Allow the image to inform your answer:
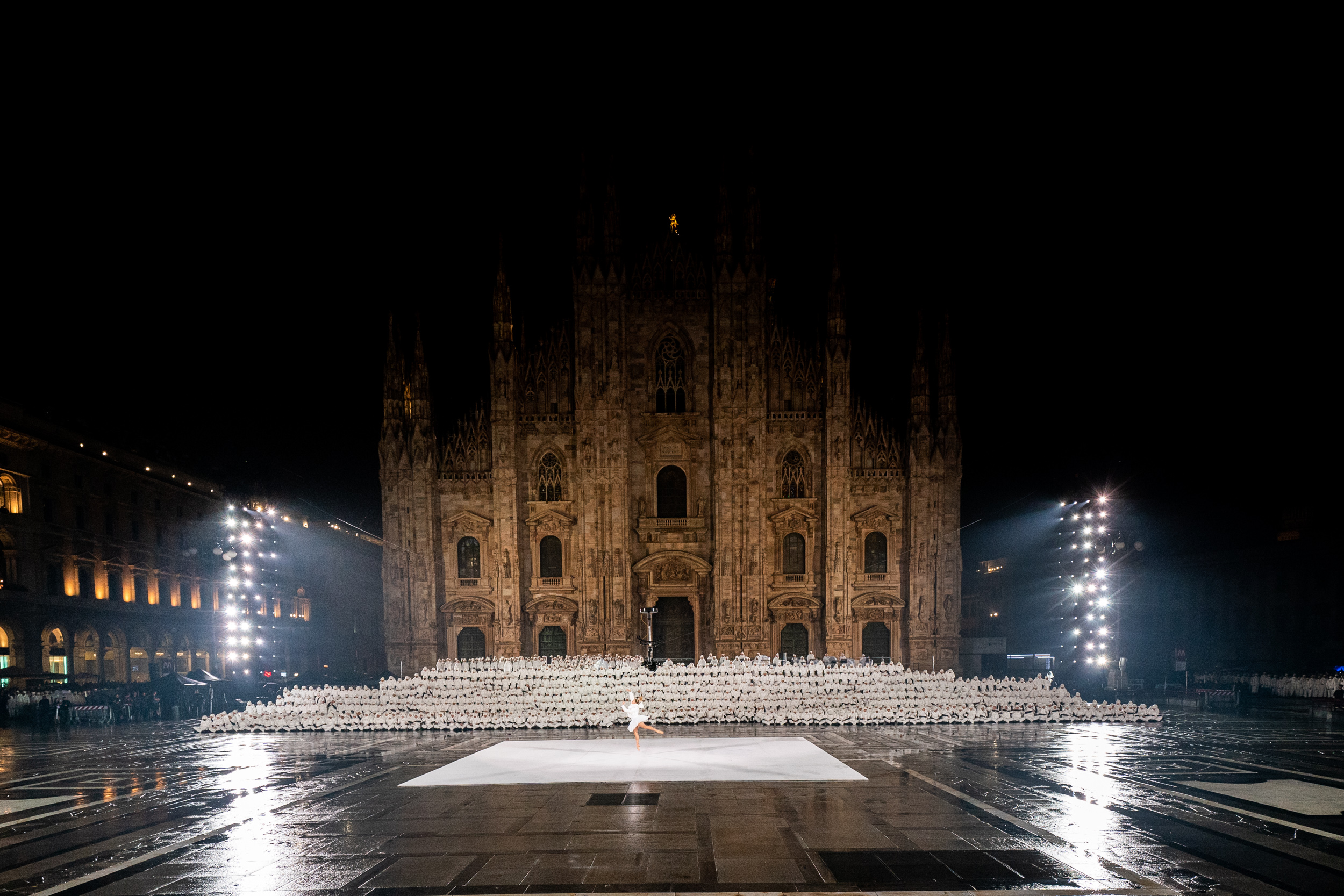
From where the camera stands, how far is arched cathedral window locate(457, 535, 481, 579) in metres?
44.0

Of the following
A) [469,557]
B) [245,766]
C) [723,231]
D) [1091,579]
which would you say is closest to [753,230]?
[723,231]

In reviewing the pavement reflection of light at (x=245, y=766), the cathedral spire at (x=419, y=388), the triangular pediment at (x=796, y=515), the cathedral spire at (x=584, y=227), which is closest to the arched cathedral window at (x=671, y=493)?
the triangular pediment at (x=796, y=515)

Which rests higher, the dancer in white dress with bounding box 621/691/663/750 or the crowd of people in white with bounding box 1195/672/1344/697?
the dancer in white dress with bounding box 621/691/663/750

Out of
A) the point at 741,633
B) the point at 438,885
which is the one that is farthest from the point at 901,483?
the point at 438,885

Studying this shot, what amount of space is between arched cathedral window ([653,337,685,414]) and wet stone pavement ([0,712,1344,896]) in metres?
27.9

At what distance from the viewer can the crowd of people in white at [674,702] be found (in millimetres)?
23891

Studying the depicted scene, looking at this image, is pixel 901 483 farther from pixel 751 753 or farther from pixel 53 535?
pixel 53 535

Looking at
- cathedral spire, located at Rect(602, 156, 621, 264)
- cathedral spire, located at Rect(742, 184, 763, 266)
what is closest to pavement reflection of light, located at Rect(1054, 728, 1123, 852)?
cathedral spire, located at Rect(742, 184, 763, 266)

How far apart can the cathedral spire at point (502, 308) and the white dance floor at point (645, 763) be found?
26.2m

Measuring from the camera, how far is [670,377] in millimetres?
44406

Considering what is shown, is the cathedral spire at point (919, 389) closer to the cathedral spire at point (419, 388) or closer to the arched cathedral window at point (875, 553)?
the arched cathedral window at point (875, 553)

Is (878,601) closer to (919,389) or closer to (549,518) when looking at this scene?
(919,389)

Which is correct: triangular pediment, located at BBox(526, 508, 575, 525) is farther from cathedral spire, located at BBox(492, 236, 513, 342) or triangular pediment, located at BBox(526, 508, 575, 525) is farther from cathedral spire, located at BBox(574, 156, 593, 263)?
cathedral spire, located at BBox(574, 156, 593, 263)

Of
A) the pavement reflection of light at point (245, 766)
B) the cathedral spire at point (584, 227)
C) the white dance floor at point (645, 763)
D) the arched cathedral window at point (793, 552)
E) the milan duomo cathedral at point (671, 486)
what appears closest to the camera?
the white dance floor at point (645, 763)
